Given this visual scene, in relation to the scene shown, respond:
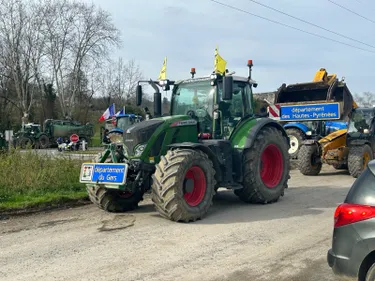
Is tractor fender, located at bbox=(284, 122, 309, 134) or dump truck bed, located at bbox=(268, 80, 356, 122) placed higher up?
dump truck bed, located at bbox=(268, 80, 356, 122)

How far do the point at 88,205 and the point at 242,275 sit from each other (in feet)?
15.7

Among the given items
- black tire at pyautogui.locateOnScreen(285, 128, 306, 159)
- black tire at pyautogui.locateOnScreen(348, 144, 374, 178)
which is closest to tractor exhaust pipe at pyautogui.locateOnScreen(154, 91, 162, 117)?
black tire at pyautogui.locateOnScreen(348, 144, 374, 178)

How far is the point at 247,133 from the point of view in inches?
327

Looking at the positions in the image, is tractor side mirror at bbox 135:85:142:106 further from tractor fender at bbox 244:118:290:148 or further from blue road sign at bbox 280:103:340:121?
blue road sign at bbox 280:103:340:121

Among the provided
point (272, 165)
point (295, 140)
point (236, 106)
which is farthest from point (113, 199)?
point (295, 140)

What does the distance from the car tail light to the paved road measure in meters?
1.11

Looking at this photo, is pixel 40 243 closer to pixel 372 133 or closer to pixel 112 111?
pixel 372 133

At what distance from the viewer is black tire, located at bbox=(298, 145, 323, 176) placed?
12.9 meters

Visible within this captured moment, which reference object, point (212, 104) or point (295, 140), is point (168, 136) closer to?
point (212, 104)

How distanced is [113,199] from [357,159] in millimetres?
7712

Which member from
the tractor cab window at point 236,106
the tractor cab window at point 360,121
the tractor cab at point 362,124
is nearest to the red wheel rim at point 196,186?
the tractor cab window at point 236,106

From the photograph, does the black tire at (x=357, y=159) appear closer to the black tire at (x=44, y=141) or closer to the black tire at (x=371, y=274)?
the black tire at (x=371, y=274)

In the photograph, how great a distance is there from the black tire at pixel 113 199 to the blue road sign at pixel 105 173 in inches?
15.2

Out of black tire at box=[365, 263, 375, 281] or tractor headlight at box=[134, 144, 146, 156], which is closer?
black tire at box=[365, 263, 375, 281]
